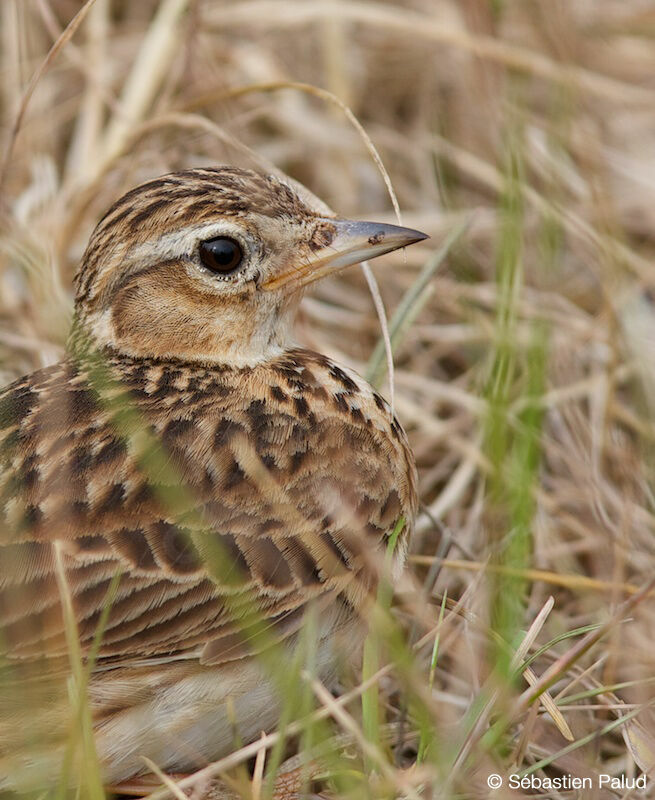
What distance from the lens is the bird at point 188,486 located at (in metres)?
3.40

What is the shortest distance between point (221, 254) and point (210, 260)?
0.04 m

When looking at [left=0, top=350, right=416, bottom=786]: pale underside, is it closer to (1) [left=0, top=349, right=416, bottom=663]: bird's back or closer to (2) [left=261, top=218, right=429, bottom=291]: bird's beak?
(1) [left=0, top=349, right=416, bottom=663]: bird's back

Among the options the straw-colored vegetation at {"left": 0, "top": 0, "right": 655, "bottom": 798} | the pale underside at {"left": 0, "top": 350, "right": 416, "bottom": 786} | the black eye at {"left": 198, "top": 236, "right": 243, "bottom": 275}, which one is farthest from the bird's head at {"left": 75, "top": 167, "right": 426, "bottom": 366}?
the straw-colored vegetation at {"left": 0, "top": 0, "right": 655, "bottom": 798}

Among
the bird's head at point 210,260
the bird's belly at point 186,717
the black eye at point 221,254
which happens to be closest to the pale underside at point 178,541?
the bird's belly at point 186,717

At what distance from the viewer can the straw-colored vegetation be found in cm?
338

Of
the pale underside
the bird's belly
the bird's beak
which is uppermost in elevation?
the bird's beak

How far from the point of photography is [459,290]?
18.1 feet

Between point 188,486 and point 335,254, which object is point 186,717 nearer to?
point 188,486

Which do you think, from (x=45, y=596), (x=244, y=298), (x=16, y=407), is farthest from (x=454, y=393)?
(x=45, y=596)

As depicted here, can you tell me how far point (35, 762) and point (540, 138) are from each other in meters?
4.52

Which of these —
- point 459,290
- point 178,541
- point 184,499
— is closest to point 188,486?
point 184,499

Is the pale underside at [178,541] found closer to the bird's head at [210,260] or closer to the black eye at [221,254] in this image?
the bird's head at [210,260]

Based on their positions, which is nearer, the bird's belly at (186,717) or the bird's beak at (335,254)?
the bird's belly at (186,717)

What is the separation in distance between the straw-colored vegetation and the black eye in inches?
29.5
